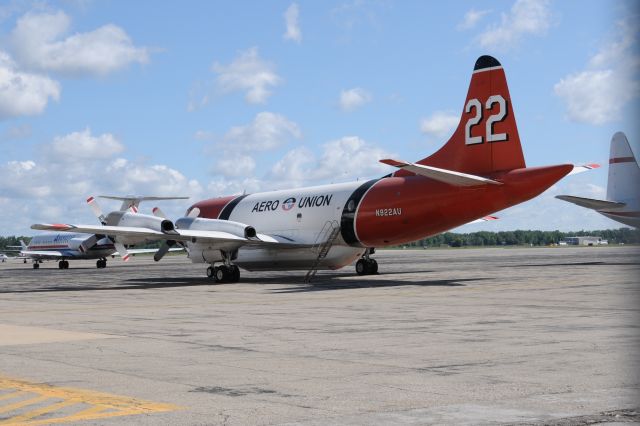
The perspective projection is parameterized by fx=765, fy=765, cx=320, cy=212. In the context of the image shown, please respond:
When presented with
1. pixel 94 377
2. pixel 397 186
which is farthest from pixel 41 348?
pixel 397 186

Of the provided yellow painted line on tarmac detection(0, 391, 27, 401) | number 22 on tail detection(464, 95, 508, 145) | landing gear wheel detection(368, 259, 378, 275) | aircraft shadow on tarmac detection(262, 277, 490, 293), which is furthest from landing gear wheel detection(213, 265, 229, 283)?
yellow painted line on tarmac detection(0, 391, 27, 401)

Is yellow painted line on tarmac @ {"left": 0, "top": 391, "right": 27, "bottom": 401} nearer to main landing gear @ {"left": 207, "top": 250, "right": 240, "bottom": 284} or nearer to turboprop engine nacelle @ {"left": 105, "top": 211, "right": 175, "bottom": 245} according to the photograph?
turboprop engine nacelle @ {"left": 105, "top": 211, "right": 175, "bottom": 245}

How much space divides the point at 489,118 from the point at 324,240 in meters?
9.80

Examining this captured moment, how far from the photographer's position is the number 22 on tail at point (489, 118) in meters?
29.0

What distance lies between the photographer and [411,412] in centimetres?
741

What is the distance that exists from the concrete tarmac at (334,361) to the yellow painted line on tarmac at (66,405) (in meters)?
0.02

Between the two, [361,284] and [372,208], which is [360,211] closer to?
[372,208]

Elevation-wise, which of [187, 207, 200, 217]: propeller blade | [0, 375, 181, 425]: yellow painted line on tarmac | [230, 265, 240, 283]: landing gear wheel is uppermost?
[187, 207, 200, 217]: propeller blade

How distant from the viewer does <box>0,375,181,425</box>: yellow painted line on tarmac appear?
24.2 ft

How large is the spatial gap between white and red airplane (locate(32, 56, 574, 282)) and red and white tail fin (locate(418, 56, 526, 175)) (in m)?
0.04

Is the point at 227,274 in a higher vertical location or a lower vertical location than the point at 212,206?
lower

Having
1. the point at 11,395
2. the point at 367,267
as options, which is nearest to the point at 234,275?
the point at 367,267

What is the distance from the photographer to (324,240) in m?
34.9

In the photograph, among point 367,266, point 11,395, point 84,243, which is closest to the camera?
point 11,395
